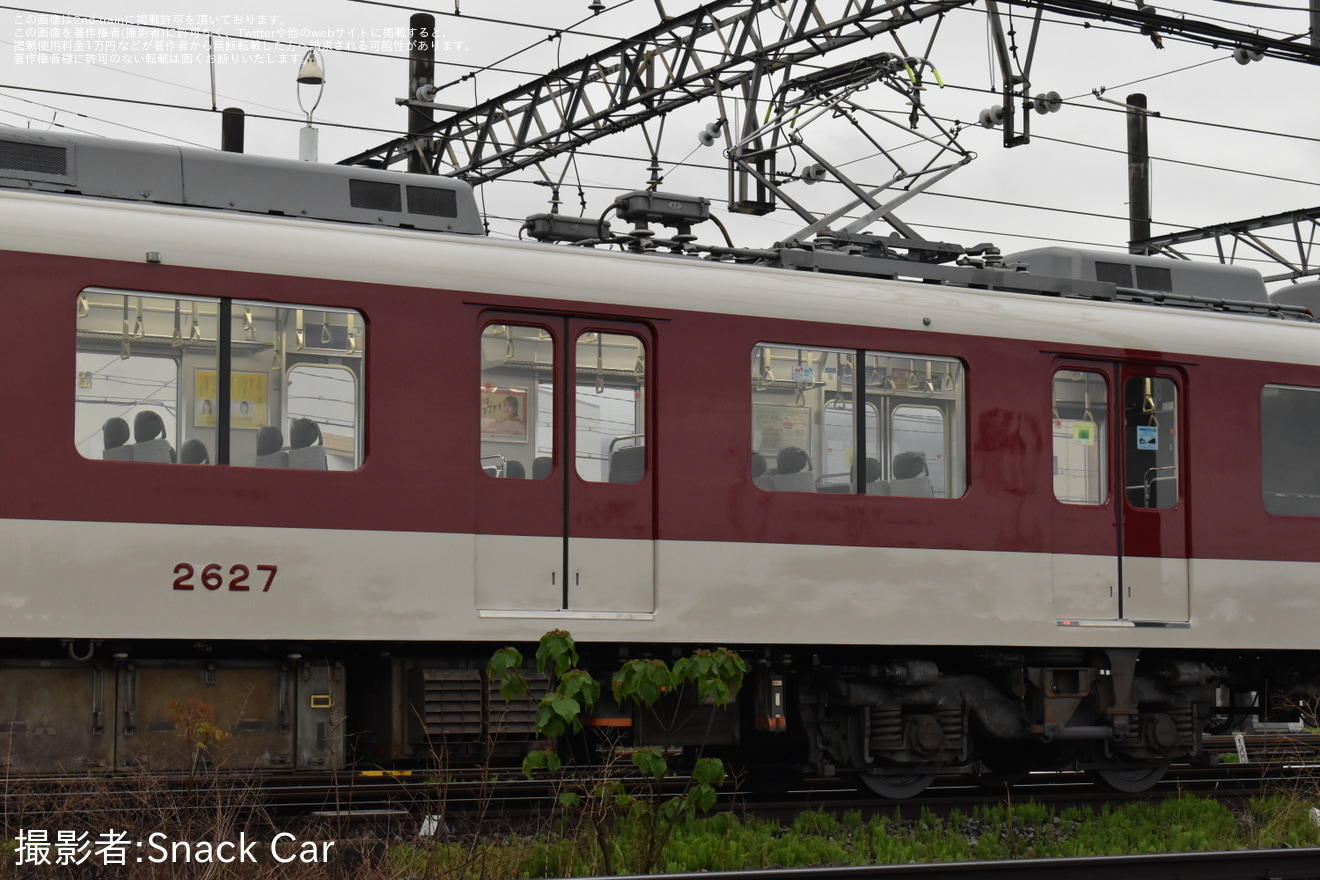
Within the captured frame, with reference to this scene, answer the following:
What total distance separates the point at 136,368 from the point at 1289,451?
26.7ft

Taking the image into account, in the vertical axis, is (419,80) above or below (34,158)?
above

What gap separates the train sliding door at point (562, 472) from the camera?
924cm

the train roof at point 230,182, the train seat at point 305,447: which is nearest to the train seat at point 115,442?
the train seat at point 305,447

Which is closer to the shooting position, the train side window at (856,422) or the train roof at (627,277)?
the train roof at (627,277)

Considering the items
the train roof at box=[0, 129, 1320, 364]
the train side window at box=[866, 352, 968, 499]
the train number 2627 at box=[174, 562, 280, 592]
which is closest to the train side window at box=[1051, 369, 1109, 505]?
the train roof at box=[0, 129, 1320, 364]

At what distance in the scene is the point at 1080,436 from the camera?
1103 centimetres

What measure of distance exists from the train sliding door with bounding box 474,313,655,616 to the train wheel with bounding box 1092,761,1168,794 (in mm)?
4161

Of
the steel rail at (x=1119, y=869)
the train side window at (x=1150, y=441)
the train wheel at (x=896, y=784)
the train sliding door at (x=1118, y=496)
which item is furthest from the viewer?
the train side window at (x=1150, y=441)

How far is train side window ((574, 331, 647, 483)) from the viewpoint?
9.53 meters

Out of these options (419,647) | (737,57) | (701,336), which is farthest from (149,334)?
(737,57)

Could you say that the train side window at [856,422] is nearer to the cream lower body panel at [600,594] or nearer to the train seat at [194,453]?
the cream lower body panel at [600,594]

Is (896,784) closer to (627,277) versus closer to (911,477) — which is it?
(911,477)

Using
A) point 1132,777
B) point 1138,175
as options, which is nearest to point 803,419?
point 1132,777

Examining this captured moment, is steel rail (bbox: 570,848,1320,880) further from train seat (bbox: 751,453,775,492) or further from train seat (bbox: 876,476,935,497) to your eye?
train seat (bbox: 876,476,935,497)
